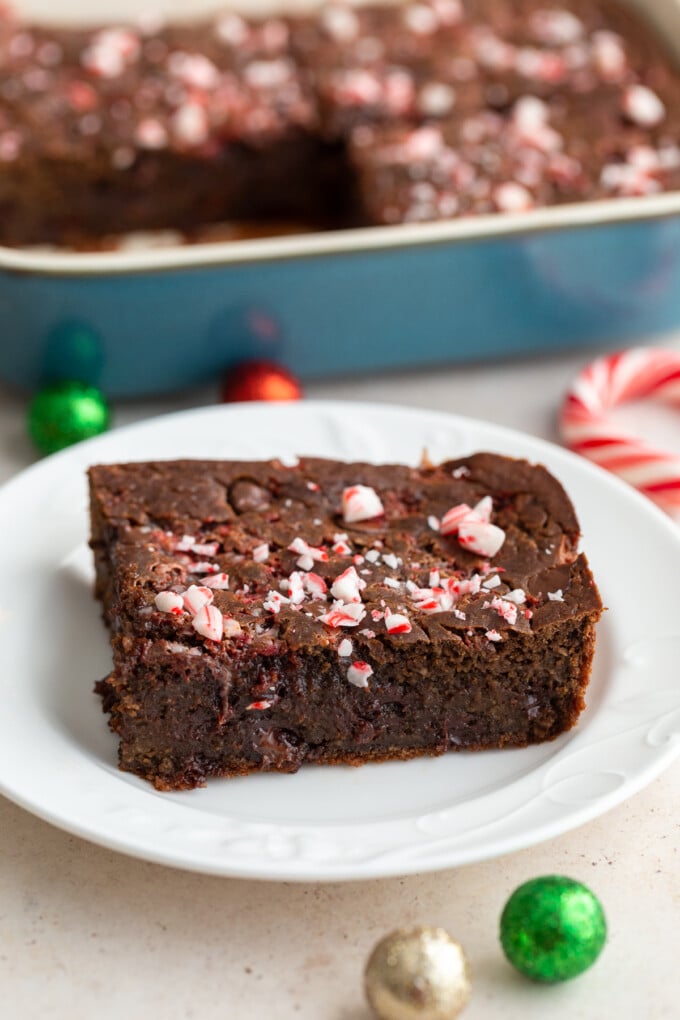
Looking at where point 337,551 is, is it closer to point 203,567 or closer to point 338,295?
point 203,567

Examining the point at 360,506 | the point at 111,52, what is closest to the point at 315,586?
the point at 360,506

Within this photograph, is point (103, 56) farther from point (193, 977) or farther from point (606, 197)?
point (193, 977)

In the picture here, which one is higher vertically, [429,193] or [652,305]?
[429,193]

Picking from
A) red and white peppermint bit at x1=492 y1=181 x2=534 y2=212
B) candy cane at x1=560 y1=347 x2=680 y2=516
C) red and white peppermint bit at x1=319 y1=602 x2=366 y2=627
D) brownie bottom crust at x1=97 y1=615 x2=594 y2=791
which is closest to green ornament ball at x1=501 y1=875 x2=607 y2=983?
brownie bottom crust at x1=97 y1=615 x2=594 y2=791

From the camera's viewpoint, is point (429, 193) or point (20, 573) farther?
point (429, 193)

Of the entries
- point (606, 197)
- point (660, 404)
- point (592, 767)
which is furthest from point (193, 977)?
point (606, 197)

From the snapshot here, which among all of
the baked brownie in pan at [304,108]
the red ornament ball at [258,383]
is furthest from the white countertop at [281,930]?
the baked brownie in pan at [304,108]

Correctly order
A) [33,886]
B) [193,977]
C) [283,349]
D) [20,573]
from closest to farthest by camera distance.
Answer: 1. [193,977]
2. [33,886]
3. [20,573]
4. [283,349]

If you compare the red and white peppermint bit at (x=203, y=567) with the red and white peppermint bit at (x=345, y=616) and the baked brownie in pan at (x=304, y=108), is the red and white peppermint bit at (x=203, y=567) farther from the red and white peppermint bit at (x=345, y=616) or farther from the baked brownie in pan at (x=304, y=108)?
the baked brownie in pan at (x=304, y=108)
